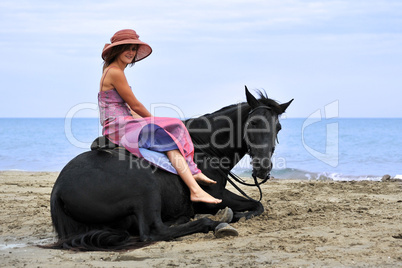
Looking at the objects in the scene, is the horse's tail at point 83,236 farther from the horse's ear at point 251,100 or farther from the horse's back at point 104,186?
the horse's ear at point 251,100

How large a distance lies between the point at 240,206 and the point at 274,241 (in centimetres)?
115

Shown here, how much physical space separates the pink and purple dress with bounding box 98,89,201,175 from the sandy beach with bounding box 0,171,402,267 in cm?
88

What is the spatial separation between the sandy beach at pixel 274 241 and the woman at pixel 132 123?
28.0 inches

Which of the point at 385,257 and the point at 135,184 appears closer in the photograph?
the point at 385,257

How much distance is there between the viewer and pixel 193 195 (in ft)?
15.6

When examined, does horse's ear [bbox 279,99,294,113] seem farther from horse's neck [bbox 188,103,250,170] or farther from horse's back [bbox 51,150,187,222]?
horse's back [bbox 51,150,187,222]

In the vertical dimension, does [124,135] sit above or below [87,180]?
above

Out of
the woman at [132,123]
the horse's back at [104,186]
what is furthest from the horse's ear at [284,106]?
the horse's back at [104,186]

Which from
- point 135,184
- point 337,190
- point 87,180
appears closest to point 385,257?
point 135,184

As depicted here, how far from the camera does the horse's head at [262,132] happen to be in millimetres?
4863

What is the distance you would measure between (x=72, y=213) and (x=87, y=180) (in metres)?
0.34

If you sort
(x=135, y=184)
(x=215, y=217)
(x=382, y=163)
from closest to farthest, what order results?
(x=135, y=184) → (x=215, y=217) → (x=382, y=163)

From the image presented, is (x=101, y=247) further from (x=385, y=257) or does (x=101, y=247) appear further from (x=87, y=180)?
(x=385, y=257)

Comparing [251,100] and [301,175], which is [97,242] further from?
[301,175]
